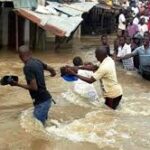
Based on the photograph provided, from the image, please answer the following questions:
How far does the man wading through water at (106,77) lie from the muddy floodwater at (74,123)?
0.39 m

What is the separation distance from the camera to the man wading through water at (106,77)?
9.05 m

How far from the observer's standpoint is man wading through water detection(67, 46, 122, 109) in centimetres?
905

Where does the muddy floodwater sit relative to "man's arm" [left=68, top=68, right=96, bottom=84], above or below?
below

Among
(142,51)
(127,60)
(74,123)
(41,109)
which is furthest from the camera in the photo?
(127,60)

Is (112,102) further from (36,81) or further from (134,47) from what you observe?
(134,47)

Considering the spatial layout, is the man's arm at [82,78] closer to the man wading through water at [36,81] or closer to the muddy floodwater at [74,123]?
the man wading through water at [36,81]

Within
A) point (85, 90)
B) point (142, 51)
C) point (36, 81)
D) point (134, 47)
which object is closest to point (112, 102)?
point (85, 90)

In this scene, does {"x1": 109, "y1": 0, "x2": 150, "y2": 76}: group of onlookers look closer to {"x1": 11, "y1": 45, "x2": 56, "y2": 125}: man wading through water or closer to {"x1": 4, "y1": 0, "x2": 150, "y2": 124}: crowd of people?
{"x1": 4, "y1": 0, "x2": 150, "y2": 124}: crowd of people

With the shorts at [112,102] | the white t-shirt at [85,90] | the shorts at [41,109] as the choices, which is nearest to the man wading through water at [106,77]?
the shorts at [112,102]

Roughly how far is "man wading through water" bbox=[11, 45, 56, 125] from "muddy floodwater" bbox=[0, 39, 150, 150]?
0.46 meters

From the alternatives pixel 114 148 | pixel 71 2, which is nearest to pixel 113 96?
pixel 114 148

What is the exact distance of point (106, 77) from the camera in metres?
9.32

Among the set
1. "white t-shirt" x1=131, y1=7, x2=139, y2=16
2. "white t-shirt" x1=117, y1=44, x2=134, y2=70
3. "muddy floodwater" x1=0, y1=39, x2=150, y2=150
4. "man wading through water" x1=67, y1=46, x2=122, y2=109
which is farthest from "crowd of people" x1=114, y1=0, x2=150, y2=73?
"man wading through water" x1=67, y1=46, x2=122, y2=109

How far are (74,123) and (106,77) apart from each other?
1.07m
